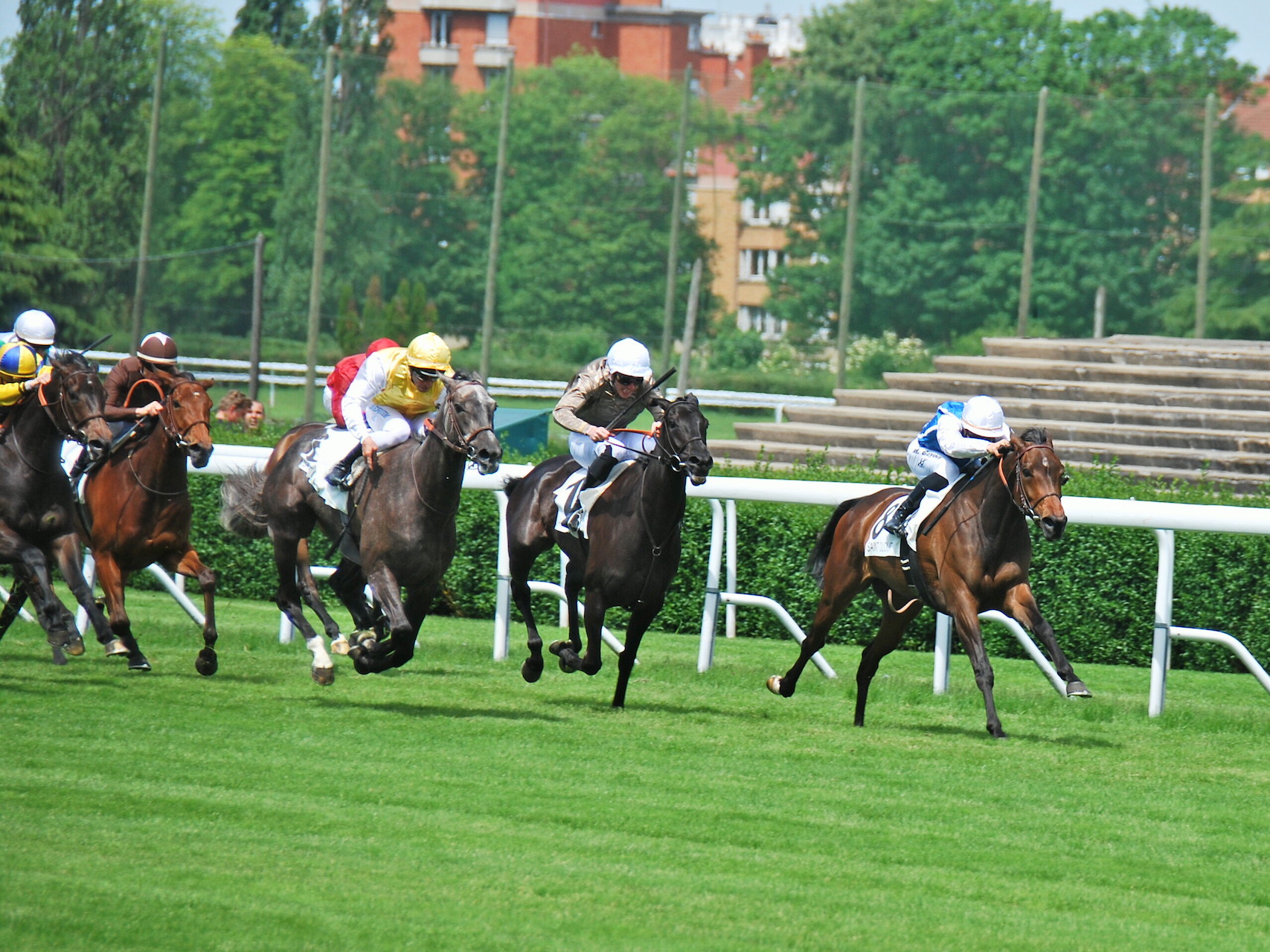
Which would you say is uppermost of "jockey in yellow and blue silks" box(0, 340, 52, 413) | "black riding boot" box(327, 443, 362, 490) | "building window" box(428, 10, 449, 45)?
"building window" box(428, 10, 449, 45)

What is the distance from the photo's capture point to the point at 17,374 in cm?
890

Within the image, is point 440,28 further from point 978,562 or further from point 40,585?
point 978,562

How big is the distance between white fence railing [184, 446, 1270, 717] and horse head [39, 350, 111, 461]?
2159 millimetres

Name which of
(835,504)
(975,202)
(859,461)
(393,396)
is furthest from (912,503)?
(975,202)

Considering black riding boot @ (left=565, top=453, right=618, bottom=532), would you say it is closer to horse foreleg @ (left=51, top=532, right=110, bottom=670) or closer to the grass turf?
the grass turf

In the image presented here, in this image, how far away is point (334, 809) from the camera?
5.68 metres

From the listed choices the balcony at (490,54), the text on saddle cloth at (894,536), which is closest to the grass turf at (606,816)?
the text on saddle cloth at (894,536)

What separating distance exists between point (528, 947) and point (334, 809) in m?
1.59

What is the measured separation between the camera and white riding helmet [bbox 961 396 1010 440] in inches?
328

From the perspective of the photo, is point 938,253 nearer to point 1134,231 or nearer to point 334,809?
point 1134,231

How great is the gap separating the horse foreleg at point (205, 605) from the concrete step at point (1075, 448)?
7.36 metres

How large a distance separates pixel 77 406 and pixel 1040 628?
4595 mm

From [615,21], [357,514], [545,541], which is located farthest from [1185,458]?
[615,21]

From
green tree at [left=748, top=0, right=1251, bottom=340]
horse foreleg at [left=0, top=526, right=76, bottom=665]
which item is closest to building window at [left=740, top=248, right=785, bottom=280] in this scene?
green tree at [left=748, top=0, right=1251, bottom=340]
